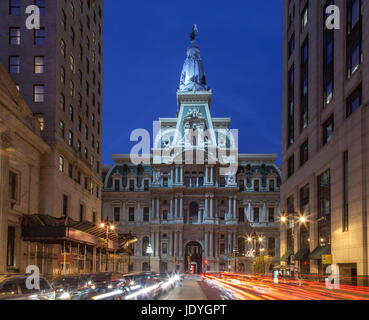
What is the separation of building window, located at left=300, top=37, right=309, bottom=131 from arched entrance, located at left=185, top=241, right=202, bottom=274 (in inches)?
2065

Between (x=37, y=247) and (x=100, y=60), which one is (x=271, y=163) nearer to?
(x=100, y=60)

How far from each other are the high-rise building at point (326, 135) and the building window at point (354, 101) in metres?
0.07

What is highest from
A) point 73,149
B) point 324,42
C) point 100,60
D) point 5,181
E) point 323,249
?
point 100,60

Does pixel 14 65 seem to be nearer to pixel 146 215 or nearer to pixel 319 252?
pixel 319 252

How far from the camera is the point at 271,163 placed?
10981 cm

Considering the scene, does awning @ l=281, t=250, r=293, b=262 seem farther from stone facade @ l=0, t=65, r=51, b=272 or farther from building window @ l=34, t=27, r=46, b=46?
building window @ l=34, t=27, r=46, b=46

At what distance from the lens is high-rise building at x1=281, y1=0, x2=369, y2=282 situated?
35500 mm

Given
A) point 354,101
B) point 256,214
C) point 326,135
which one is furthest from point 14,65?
point 256,214

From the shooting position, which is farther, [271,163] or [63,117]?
[271,163]
